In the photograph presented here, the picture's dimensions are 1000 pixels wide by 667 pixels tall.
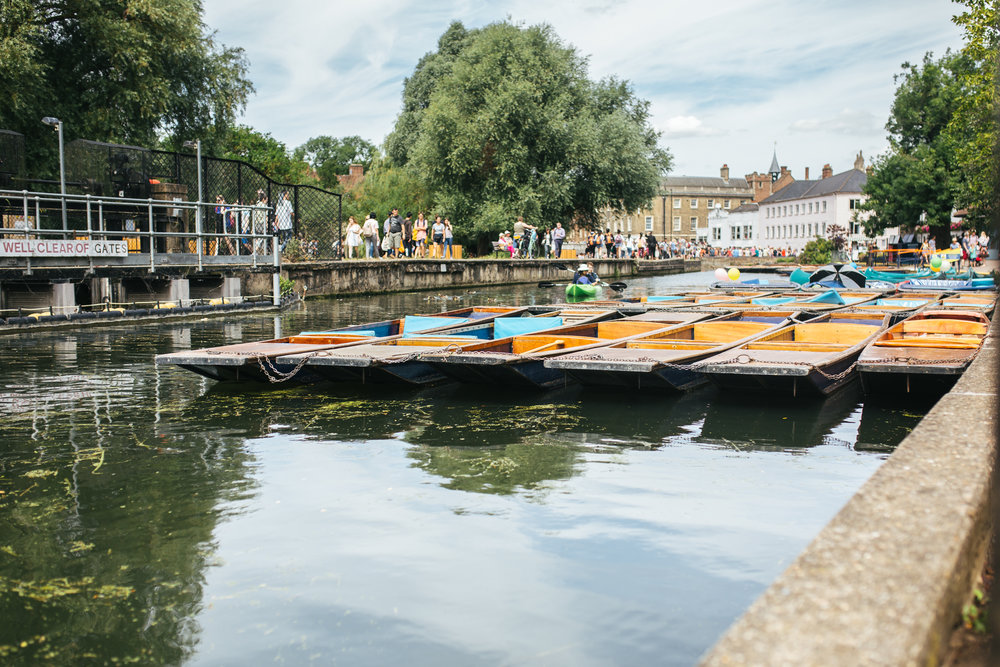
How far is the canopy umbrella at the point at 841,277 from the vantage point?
739 inches

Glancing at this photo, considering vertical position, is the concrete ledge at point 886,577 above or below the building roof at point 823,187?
below

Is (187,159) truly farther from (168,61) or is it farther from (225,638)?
(225,638)

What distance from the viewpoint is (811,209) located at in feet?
279

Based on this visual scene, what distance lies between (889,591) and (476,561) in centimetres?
205

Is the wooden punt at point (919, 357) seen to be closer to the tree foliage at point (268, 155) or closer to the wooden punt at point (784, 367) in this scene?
the wooden punt at point (784, 367)

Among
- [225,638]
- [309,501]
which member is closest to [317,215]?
[309,501]

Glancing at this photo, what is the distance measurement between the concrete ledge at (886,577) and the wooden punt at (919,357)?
12.5 feet

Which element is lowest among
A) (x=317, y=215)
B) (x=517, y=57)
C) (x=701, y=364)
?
(x=701, y=364)

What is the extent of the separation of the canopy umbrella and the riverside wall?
11.1 meters

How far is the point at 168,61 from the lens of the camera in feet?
77.0

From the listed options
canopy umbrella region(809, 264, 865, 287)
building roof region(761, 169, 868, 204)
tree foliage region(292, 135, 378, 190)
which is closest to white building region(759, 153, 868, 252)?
building roof region(761, 169, 868, 204)

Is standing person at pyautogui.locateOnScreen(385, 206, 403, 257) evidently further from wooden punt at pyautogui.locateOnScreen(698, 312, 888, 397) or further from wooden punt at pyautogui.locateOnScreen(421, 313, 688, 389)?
wooden punt at pyautogui.locateOnScreen(698, 312, 888, 397)

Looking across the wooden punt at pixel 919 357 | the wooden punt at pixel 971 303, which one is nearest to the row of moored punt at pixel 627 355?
the wooden punt at pixel 919 357

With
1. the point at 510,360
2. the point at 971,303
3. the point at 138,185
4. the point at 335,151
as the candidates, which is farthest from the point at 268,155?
the point at 510,360
